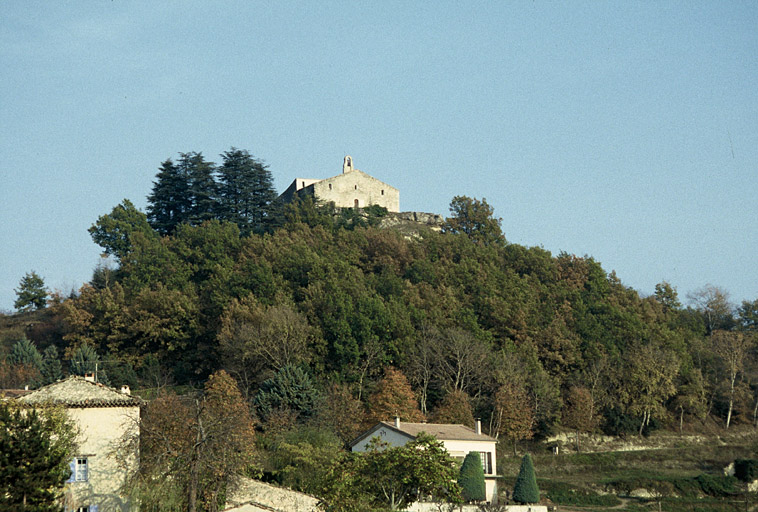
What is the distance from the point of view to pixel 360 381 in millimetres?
52219

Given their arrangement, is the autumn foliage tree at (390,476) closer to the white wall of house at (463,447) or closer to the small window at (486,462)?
the white wall of house at (463,447)

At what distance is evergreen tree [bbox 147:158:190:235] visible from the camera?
79750 mm

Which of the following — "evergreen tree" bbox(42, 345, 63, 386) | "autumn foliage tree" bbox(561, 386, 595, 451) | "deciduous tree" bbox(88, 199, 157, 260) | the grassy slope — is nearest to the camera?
the grassy slope

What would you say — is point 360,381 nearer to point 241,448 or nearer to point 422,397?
point 422,397

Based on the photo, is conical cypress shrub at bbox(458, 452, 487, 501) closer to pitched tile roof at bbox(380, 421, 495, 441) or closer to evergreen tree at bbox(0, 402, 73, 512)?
pitched tile roof at bbox(380, 421, 495, 441)

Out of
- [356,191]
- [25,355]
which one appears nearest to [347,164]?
[356,191]

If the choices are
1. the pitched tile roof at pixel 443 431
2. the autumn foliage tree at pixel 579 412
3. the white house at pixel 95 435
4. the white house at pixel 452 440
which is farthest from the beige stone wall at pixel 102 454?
the autumn foliage tree at pixel 579 412

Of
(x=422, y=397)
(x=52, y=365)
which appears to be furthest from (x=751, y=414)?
(x=52, y=365)

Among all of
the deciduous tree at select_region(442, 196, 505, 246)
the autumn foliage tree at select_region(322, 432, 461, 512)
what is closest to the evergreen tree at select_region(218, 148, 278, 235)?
the deciduous tree at select_region(442, 196, 505, 246)

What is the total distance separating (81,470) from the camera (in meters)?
31.8

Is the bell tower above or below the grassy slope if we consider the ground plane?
above

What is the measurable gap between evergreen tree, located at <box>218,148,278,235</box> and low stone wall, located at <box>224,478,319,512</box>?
1894 inches

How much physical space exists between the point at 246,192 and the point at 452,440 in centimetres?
4415

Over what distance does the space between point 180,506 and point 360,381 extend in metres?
24.5
